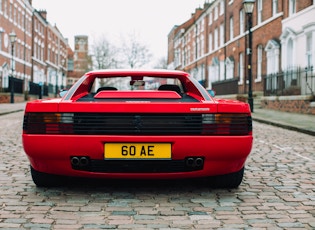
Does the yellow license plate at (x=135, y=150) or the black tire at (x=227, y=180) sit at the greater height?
the yellow license plate at (x=135, y=150)

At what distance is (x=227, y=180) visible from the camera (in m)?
4.79

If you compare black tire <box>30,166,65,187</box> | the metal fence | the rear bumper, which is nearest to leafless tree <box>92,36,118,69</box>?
the metal fence

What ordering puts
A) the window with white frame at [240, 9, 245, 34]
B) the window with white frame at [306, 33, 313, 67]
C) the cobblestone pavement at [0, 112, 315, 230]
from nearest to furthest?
the cobblestone pavement at [0, 112, 315, 230] < the window with white frame at [306, 33, 313, 67] < the window with white frame at [240, 9, 245, 34]

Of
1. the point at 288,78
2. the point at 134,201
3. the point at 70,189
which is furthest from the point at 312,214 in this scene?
the point at 288,78

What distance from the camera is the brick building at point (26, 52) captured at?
38250 mm

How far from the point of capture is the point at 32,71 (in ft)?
176

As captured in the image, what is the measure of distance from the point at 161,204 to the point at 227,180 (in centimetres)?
92

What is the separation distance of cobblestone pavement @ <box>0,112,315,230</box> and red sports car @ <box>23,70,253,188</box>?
1.00ft

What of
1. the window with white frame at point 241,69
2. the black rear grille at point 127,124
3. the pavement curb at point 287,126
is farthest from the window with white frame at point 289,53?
the black rear grille at point 127,124

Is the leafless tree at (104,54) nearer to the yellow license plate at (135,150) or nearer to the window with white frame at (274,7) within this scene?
the window with white frame at (274,7)

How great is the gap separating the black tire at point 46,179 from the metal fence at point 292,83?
15756 millimetres

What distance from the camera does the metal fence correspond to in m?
19.9

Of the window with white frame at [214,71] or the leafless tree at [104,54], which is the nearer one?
the window with white frame at [214,71]

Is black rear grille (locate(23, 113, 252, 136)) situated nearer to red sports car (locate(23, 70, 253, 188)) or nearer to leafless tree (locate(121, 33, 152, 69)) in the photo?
red sports car (locate(23, 70, 253, 188))
